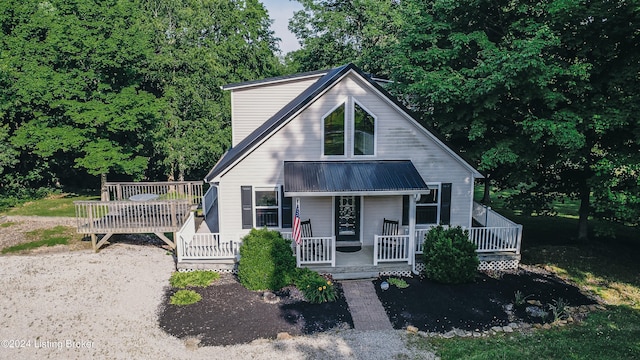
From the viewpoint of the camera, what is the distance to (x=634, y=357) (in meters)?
8.66

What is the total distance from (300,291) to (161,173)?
847 inches

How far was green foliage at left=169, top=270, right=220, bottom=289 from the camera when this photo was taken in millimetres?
12336

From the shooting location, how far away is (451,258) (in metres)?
12.2

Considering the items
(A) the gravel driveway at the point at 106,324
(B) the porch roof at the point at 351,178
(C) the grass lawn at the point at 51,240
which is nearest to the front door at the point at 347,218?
(B) the porch roof at the point at 351,178

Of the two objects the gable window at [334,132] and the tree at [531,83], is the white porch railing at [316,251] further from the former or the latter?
the tree at [531,83]

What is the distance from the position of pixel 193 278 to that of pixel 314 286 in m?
3.90

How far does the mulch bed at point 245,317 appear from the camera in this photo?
982cm

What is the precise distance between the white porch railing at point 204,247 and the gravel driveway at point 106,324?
1.06 m

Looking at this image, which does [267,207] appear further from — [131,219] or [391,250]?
[131,219]

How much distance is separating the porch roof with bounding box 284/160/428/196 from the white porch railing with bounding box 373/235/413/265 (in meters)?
1.60

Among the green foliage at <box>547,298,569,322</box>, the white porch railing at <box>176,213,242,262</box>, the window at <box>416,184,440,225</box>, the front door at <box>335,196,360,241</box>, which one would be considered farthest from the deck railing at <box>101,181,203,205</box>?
the green foliage at <box>547,298,569,322</box>

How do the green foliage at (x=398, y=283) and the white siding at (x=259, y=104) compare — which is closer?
the green foliage at (x=398, y=283)

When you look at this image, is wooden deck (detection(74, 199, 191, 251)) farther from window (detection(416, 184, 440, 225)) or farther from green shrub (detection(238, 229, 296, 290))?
window (detection(416, 184, 440, 225))

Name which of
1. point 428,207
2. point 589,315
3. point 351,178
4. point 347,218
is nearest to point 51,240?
point 347,218
